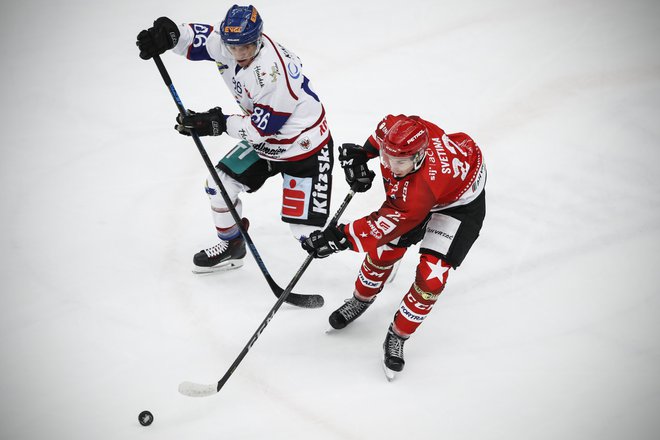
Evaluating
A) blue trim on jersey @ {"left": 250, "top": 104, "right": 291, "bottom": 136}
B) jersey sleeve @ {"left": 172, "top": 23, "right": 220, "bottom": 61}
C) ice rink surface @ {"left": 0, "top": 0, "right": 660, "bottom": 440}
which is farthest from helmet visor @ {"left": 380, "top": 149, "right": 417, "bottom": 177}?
jersey sleeve @ {"left": 172, "top": 23, "right": 220, "bottom": 61}

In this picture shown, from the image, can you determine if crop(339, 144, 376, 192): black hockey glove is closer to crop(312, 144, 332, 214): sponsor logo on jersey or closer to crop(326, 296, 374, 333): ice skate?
crop(312, 144, 332, 214): sponsor logo on jersey

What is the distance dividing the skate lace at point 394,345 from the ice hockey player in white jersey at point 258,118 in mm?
706

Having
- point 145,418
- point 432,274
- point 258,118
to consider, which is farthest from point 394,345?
point 258,118

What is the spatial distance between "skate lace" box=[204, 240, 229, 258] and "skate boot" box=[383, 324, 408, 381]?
1.10m

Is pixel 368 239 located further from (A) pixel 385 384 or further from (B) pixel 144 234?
(B) pixel 144 234

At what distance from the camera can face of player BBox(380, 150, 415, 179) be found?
8.00ft

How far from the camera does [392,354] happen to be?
282 cm

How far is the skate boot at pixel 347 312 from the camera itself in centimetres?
307

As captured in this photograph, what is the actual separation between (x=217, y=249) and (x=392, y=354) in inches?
46.9

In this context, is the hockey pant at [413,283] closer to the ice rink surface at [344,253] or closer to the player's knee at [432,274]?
the player's knee at [432,274]

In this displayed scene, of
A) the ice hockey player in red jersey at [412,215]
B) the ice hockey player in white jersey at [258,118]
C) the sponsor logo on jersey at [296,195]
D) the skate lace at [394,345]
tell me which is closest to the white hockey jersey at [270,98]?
the ice hockey player in white jersey at [258,118]

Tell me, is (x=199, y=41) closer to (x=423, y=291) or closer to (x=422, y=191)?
(x=422, y=191)
